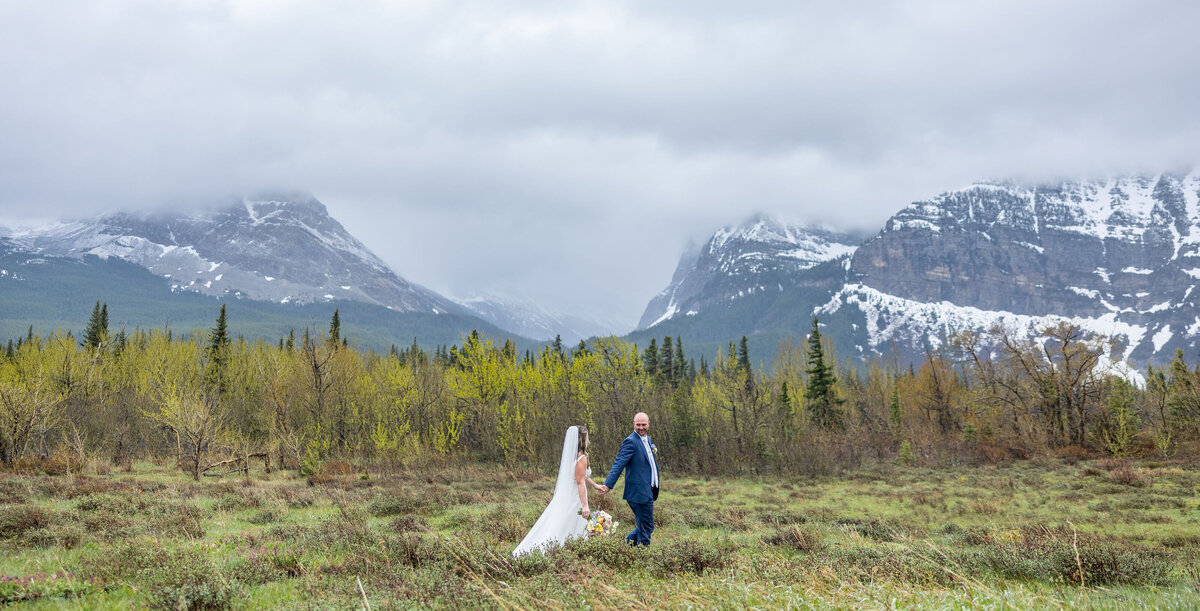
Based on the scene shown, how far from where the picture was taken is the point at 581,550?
6.54 metres

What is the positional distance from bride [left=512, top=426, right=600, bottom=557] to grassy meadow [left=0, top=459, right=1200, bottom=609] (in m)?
0.83

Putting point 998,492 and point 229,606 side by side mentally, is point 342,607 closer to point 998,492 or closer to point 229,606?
point 229,606

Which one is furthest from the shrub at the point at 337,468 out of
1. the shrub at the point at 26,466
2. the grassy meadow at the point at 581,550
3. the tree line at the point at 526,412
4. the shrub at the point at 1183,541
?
the shrub at the point at 1183,541

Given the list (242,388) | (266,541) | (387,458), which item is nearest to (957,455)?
(387,458)

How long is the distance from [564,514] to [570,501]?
21cm

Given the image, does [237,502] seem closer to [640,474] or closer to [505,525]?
[505,525]

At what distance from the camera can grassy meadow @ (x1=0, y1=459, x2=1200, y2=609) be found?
4.43 metres

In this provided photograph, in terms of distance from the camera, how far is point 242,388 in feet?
118

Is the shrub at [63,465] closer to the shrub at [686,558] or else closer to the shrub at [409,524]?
the shrub at [409,524]

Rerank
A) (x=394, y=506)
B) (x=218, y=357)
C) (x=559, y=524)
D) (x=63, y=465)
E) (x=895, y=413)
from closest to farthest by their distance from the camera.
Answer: (x=559, y=524)
(x=394, y=506)
(x=63, y=465)
(x=895, y=413)
(x=218, y=357)

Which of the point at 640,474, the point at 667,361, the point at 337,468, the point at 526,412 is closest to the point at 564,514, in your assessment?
the point at 640,474

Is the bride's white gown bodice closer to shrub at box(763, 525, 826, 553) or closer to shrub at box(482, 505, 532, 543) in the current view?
shrub at box(482, 505, 532, 543)

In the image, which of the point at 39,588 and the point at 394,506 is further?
the point at 394,506

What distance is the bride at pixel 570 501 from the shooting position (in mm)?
7766
